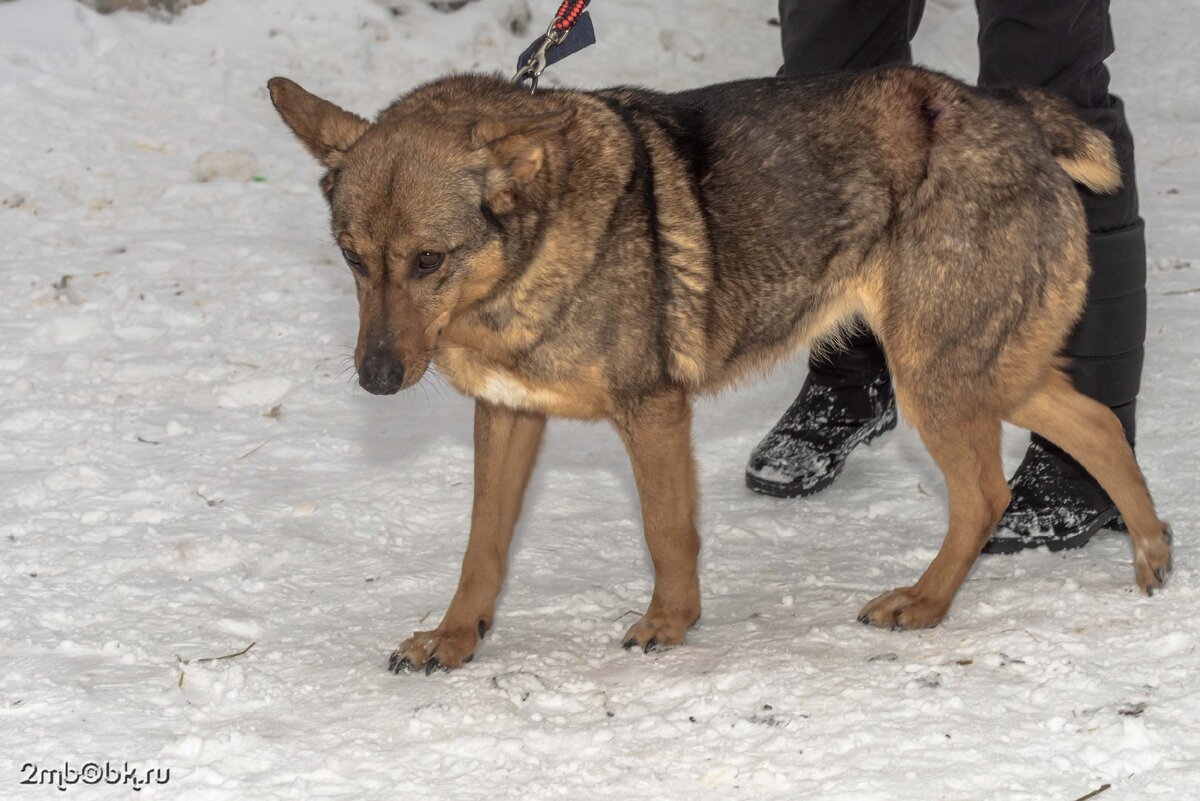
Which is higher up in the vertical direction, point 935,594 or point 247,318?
point 935,594

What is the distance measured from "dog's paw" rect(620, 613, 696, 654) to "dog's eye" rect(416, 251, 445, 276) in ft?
3.95

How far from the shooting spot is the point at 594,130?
3.72 meters

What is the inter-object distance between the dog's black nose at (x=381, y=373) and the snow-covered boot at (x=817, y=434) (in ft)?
6.44

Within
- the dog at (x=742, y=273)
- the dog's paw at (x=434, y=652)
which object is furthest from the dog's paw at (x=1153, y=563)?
the dog's paw at (x=434, y=652)

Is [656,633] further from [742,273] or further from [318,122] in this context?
[318,122]

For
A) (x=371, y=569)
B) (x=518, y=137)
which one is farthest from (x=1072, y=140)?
(x=371, y=569)

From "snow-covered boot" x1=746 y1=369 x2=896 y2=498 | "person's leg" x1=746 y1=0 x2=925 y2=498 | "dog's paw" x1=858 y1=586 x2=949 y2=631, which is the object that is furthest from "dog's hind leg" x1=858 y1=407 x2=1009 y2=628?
"snow-covered boot" x1=746 y1=369 x2=896 y2=498

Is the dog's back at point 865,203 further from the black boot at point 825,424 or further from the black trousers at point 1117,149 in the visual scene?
the black boot at point 825,424

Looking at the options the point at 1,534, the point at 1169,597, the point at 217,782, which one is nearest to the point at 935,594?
the point at 1169,597

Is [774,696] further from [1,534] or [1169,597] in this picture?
[1,534]

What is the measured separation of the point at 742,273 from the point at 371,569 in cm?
154

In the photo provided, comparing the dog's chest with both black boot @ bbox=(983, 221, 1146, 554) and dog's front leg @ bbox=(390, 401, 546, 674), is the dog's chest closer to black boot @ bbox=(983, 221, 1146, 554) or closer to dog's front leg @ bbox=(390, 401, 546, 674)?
dog's front leg @ bbox=(390, 401, 546, 674)

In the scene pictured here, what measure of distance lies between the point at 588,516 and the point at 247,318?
2176 millimetres

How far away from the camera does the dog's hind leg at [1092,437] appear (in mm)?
4035
